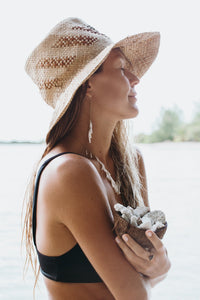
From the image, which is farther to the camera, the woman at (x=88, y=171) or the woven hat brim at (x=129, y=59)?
the woven hat brim at (x=129, y=59)

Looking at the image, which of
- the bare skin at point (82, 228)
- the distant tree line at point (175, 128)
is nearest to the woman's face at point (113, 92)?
the bare skin at point (82, 228)

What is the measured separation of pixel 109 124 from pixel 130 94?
0.09 meters

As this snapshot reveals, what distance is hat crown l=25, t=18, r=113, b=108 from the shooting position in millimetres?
998

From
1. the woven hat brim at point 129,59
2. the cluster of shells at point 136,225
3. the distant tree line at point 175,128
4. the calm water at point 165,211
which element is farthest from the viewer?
the distant tree line at point 175,128

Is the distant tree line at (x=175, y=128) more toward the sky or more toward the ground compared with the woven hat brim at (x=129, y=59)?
more toward the ground

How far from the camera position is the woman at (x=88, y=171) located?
32.2 inches

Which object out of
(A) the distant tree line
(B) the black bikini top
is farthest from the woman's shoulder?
(A) the distant tree line

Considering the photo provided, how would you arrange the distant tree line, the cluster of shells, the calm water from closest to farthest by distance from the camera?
1. the cluster of shells
2. the calm water
3. the distant tree line

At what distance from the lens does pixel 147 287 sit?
0.84 meters

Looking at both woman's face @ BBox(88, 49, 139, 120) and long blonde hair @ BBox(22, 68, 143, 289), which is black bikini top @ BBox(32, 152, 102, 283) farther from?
woman's face @ BBox(88, 49, 139, 120)

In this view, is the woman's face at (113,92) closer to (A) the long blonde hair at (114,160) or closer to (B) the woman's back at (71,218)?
(A) the long blonde hair at (114,160)

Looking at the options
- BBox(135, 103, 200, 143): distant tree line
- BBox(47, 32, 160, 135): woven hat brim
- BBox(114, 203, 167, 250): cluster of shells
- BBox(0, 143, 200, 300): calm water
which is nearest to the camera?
BBox(114, 203, 167, 250): cluster of shells

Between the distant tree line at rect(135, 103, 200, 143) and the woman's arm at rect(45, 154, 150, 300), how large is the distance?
433 cm

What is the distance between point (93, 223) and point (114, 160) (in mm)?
373
